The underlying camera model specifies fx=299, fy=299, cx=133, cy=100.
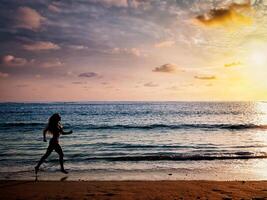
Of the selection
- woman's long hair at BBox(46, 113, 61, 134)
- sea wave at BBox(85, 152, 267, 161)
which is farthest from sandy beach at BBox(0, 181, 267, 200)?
sea wave at BBox(85, 152, 267, 161)

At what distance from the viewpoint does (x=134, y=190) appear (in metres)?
9.11

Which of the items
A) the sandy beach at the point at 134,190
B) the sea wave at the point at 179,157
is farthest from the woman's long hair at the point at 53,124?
the sea wave at the point at 179,157

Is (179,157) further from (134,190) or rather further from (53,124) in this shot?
(53,124)

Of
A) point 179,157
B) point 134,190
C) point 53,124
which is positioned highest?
point 53,124

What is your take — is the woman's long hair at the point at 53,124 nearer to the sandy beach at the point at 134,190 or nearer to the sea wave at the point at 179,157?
the sandy beach at the point at 134,190

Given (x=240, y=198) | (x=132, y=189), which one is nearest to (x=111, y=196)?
(x=132, y=189)

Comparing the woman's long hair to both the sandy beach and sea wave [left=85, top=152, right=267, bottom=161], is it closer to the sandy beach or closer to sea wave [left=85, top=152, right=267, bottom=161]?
the sandy beach

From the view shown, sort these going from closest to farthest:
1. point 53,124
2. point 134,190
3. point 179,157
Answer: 1. point 134,190
2. point 53,124
3. point 179,157

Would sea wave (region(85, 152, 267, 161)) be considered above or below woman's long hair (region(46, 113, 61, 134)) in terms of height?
below

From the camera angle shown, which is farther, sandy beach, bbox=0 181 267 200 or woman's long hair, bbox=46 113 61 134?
woman's long hair, bbox=46 113 61 134

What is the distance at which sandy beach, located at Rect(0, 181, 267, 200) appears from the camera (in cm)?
834

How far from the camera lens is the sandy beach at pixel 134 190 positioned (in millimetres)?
8344

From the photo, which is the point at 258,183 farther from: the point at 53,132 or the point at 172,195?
the point at 53,132

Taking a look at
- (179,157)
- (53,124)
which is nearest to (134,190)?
(53,124)
